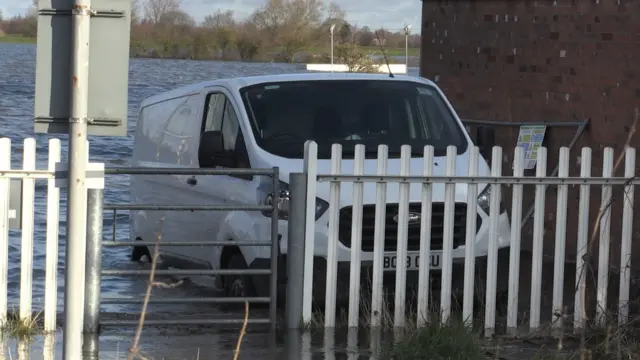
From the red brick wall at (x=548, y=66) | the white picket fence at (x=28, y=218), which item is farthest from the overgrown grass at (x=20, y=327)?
the red brick wall at (x=548, y=66)

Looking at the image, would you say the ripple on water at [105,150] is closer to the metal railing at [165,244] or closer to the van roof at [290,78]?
the metal railing at [165,244]

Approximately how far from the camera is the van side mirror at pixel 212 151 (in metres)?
10.2

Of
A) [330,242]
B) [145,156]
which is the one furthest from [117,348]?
[145,156]

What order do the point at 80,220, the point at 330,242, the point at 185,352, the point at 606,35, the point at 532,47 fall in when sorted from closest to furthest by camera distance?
1. the point at 80,220
2. the point at 185,352
3. the point at 330,242
4. the point at 606,35
5. the point at 532,47

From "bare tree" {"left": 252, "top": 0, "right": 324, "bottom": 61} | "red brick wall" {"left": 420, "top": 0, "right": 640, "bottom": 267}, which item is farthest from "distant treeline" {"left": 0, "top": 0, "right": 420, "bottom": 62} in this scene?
"red brick wall" {"left": 420, "top": 0, "right": 640, "bottom": 267}

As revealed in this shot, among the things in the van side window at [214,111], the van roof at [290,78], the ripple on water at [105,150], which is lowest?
the ripple on water at [105,150]

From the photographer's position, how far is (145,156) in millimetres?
12977

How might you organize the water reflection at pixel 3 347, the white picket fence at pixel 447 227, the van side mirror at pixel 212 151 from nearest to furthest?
the water reflection at pixel 3 347, the white picket fence at pixel 447 227, the van side mirror at pixel 212 151

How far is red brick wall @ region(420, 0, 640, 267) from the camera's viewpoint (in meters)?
12.6

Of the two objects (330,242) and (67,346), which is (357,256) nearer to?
(330,242)

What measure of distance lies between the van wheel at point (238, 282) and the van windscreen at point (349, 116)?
0.89 meters

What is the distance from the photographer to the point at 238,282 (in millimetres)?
9883

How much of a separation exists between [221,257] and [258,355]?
2060mm

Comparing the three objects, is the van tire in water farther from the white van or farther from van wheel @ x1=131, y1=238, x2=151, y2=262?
van wheel @ x1=131, y1=238, x2=151, y2=262
